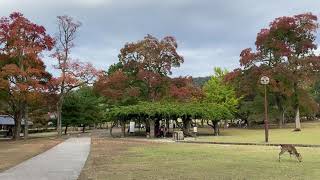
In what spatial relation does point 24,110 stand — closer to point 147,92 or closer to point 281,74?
point 147,92

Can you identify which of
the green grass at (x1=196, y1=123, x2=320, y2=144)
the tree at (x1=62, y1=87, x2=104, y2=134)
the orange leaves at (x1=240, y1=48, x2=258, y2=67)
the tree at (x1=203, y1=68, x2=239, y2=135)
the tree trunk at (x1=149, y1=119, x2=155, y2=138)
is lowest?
the green grass at (x1=196, y1=123, x2=320, y2=144)

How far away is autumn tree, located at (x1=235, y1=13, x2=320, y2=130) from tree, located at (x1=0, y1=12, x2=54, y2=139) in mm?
24544

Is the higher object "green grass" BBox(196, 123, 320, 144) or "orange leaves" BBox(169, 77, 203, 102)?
"orange leaves" BBox(169, 77, 203, 102)

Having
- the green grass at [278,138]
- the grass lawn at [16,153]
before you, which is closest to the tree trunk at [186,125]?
the green grass at [278,138]

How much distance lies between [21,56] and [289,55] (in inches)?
1167

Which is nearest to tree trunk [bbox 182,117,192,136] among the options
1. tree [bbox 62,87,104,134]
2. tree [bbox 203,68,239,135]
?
tree [bbox 62,87,104,134]

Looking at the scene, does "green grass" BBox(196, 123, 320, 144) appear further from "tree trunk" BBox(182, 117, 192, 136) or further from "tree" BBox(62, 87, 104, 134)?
"tree" BBox(62, 87, 104, 134)

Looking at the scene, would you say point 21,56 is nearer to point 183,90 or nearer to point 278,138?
point 183,90

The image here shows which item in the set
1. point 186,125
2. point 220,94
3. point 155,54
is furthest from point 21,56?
point 220,94

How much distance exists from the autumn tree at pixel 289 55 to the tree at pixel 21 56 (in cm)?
2454

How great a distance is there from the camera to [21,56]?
48.9m

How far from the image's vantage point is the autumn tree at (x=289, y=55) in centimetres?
5528

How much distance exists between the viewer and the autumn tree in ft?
181

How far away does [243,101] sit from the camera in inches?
2950
